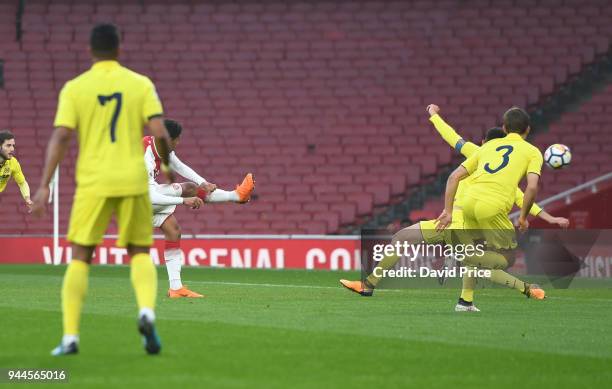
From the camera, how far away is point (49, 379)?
7.01 m

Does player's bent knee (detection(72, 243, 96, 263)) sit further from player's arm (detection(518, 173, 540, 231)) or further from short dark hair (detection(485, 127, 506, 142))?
short dark hair (detection(485, 127, 506, 142))

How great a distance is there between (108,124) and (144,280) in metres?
1.02

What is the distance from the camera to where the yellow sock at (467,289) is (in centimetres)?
1219

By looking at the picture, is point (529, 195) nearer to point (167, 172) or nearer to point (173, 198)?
point (173, 198)

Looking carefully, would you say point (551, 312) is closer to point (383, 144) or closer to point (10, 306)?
point (10, 306)

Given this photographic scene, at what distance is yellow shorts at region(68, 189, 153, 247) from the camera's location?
26.3ft

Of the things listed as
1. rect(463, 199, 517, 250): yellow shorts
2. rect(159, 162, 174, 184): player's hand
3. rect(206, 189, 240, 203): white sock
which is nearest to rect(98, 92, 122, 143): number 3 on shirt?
rect(159, 162, 174, 184): player's hand

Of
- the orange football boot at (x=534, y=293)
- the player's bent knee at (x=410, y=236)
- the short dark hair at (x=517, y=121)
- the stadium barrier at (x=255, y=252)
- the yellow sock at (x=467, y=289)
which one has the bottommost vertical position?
the stadium barrier at (x=255, y=252)

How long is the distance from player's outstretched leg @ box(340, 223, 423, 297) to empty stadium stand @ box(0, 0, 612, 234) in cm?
1174

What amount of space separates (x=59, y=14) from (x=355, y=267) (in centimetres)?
1154

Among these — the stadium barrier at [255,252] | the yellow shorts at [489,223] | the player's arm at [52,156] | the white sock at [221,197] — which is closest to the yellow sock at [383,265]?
the yellow shorts at [489,223]

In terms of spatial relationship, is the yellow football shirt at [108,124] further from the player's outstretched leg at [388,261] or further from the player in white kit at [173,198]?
the player's outstretched leg at [388,261]

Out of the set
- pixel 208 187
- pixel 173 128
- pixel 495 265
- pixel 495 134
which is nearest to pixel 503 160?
pixel 495 134

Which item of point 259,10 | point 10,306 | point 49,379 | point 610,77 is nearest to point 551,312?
point 10,306
